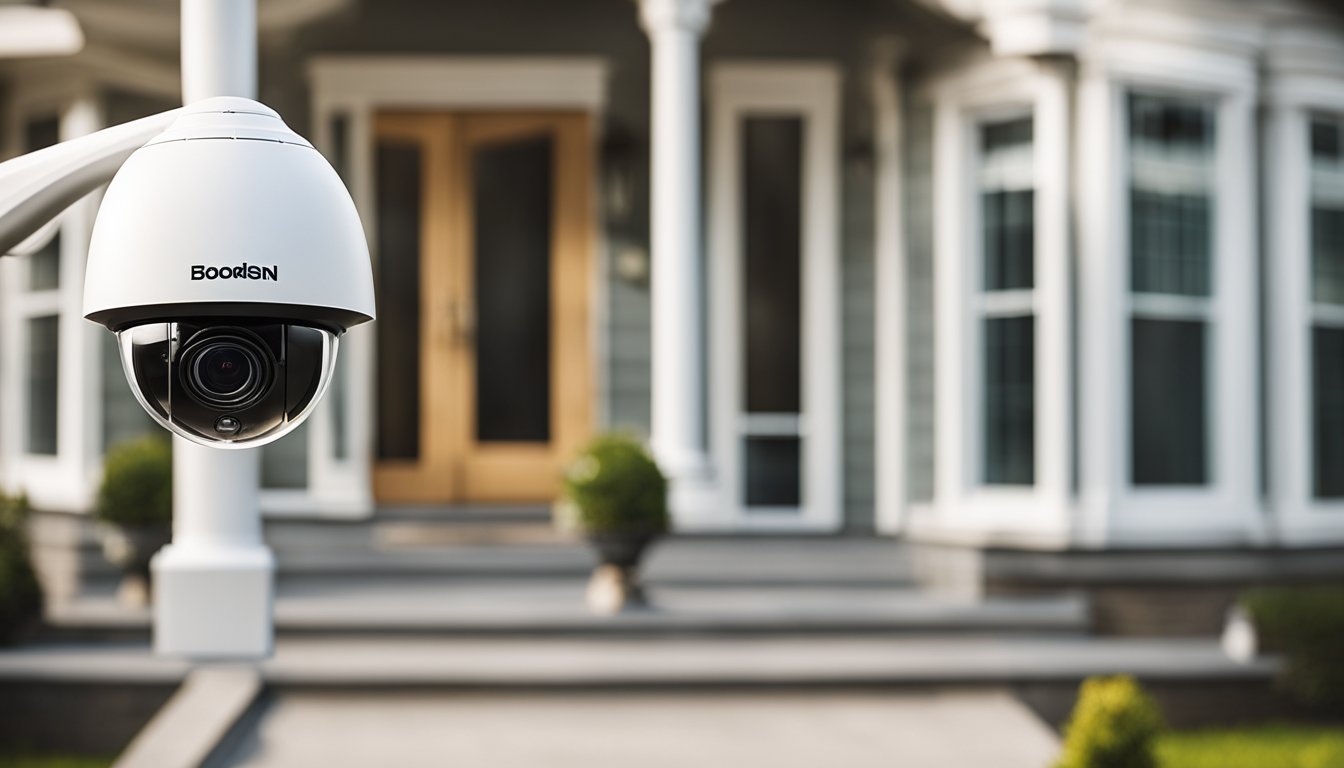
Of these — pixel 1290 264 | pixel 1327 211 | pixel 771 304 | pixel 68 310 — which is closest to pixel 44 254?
pixel 68 310

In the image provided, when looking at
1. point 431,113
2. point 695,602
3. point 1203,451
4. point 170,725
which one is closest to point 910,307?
point 1203,451

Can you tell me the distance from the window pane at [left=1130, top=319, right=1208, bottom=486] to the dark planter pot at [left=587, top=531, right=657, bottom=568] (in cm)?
267

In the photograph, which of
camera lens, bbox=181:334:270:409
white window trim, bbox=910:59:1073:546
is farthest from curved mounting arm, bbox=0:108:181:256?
white window trim, bbox=910:59:1073:546

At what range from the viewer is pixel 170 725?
15.3 feet

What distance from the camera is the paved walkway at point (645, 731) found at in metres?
4.84

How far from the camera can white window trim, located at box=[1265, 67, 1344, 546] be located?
7270mm

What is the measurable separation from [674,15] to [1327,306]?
3.88 m

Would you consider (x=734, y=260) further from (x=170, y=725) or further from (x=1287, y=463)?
(x=170, y=725)

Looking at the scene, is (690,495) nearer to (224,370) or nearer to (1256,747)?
(1256,747)

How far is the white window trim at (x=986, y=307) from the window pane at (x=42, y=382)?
15.6ft

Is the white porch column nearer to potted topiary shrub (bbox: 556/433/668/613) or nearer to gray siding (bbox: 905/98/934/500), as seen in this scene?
potted topiary shrub (bbox: 556/433/668/613)

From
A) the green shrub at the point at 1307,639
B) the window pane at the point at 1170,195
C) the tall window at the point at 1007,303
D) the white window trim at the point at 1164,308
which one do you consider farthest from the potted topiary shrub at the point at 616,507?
the green shrub at the point at 1307,639

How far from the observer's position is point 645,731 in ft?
16.7

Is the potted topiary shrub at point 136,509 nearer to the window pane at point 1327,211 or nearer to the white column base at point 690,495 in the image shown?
the white column base at point 690,495
